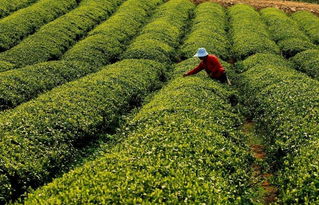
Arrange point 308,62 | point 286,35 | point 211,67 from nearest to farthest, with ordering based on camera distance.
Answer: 1. point 211,67
2. point 308,62
3. point 286,35

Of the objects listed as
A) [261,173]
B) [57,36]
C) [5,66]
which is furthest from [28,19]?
[261,173]

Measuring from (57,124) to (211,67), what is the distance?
9.32m

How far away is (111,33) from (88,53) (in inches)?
240

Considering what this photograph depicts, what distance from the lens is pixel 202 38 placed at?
30.1 metres

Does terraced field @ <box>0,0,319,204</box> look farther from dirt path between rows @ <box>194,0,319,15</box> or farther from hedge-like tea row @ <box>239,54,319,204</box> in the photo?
dirt path between rows @ <box>194,0,319,15</box>

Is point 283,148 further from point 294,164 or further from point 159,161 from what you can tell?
point 159,161

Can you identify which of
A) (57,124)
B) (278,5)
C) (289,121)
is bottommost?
(278,5)

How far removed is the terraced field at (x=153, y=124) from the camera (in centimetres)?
820

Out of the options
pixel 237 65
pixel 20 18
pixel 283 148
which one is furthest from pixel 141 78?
pixel 20 18

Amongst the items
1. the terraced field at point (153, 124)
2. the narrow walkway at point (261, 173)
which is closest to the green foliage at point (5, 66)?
the terraced field at point (153, 124)

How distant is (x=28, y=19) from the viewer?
33281 millimetres

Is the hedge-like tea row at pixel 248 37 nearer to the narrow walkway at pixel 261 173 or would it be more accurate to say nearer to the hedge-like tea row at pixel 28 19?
the narrow walkway at pixel 261 173

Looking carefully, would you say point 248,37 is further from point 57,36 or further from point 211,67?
point 57,36

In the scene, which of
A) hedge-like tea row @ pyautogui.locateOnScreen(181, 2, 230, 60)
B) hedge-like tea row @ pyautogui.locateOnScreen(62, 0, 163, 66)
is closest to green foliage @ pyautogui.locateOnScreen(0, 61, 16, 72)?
hedge-like tea row @ pyautogui.locateOnScreen(62, 0, 163, 66)
